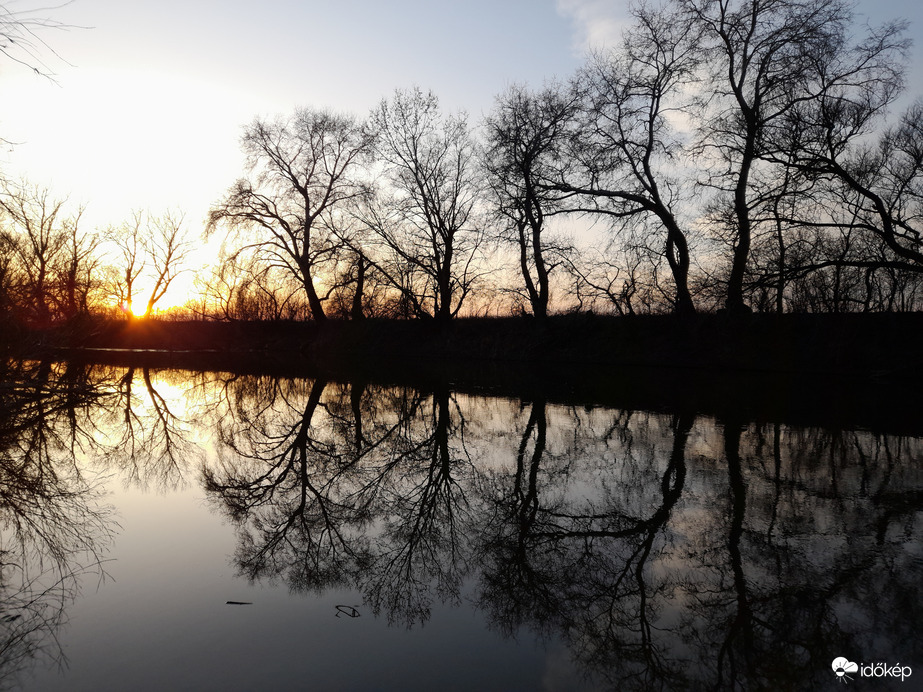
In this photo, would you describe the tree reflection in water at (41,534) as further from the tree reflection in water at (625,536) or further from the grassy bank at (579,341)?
the grassy bank at (579,341)

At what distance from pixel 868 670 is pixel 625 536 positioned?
1.99 metres

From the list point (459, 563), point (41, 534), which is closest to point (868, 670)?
point (459, 563)

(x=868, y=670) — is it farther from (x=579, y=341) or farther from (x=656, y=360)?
(x=579, y=341)

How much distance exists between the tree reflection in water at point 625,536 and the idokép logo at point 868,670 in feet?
0.31

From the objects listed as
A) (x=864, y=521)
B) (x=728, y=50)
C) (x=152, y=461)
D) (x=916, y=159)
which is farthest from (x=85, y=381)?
(x=916, y=159)

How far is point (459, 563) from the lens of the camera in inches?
180

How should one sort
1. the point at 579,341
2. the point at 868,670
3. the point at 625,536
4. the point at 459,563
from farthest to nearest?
the point at 579,341
the point at 625,536
the point at 459,563
the point at 868,670

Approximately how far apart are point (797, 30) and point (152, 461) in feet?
75.0

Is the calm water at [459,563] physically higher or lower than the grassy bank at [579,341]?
lower

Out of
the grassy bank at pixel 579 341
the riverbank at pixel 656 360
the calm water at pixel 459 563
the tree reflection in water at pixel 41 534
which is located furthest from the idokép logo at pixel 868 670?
the grassy bank at pixel 579 341

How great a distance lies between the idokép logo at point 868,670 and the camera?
316 centimetres

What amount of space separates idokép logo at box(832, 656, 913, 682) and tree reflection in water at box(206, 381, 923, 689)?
0.31 feet

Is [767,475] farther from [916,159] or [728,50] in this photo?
[728,50]

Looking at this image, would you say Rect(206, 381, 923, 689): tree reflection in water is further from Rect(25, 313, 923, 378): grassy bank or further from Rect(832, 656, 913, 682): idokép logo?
Rect(25, 313, 923, 378): grassy bank
